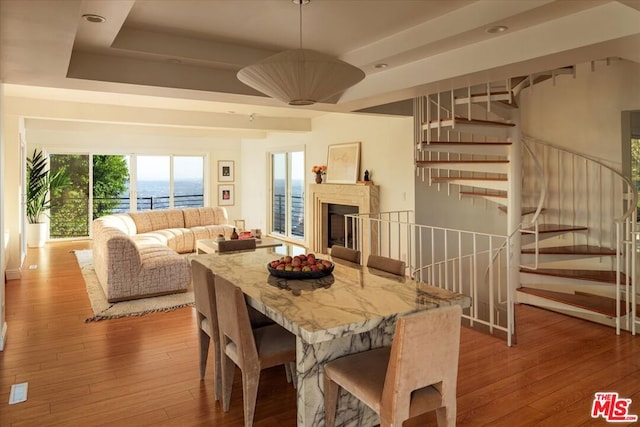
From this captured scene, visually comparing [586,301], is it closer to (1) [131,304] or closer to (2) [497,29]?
(2) [497,29]

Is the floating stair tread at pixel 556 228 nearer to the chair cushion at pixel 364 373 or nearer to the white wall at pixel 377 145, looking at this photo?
the white wall at pixel 377 145

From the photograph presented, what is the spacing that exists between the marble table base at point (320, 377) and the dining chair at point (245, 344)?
25 cm

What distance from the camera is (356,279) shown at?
286 centimetres

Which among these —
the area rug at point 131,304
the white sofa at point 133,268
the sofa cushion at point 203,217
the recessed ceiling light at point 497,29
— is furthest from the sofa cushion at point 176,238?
the recessed ceiling light at point 497,29

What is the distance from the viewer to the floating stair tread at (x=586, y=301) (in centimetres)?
421

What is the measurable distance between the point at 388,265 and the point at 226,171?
29.6ft

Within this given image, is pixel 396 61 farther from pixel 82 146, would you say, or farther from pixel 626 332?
pixel 82 146

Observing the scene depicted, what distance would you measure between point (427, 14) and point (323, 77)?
1.01 metres

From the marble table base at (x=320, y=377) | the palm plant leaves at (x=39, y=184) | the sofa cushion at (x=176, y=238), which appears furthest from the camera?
the palm plant leaves at (x=39, y=184)

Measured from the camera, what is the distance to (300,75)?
2814 mm

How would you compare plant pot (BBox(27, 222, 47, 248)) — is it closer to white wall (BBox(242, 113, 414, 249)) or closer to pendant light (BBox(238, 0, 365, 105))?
white wall (BBox(242, 113, 414, 249))

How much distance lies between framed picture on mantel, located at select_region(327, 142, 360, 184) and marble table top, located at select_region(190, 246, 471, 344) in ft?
13.8

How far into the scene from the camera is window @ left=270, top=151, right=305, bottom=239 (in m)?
9.42

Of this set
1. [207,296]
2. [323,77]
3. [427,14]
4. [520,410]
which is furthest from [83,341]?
[427,14]
